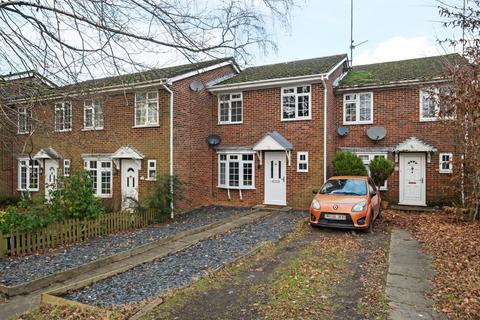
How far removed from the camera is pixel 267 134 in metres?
14.7

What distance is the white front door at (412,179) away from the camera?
14.0 meters

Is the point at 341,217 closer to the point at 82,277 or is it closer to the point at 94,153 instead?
the point at 82,277

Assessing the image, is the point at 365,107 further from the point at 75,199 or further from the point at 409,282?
the point at 75,199

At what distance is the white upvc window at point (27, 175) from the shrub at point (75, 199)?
9688mm

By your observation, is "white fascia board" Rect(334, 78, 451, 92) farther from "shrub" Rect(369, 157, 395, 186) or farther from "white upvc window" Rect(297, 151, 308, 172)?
"white upvc window" Rect(297, 151, 308, 172)

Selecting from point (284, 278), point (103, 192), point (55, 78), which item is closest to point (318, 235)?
point (284, 278)

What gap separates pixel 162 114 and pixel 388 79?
9.80m

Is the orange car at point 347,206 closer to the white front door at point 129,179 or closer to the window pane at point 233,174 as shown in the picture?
the window pane at point 233,174

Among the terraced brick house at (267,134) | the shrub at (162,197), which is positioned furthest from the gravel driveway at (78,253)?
the terraced brick house at (267,134)

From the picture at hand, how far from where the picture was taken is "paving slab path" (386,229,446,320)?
14.9 ft

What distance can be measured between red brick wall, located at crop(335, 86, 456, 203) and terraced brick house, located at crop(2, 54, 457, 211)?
0.13 feet

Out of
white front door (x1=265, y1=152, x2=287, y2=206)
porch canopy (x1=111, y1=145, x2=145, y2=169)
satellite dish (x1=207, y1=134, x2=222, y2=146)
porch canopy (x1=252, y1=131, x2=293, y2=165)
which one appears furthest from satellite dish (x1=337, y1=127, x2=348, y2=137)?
porch canopy (x1=111, y1=145, x2=145, y2=169)

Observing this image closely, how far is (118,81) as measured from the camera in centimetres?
589

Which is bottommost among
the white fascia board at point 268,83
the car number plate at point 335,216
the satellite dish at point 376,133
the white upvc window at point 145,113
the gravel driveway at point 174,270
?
the gravel driveway at point 174,270
